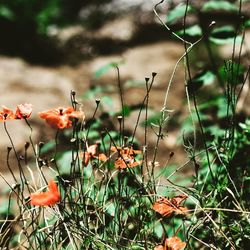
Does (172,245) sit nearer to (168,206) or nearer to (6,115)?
(168,206)

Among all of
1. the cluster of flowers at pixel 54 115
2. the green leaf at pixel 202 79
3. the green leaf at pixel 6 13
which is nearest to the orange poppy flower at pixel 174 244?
the cluster of flowers at pixel 54 115

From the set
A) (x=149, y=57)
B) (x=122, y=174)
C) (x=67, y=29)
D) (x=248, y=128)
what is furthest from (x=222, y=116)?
(x=67, y=29)

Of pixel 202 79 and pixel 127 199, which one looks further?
pixel 202 79

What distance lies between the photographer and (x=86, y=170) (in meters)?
1.54

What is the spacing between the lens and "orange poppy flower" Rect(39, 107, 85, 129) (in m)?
1.01

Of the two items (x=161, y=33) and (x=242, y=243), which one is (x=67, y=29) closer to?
(x=161, y=33)

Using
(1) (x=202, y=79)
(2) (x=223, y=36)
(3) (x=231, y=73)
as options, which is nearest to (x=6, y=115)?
(3) (x=231, y=73)

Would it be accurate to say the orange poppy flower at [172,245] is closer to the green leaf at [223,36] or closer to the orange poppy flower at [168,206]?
the orange poppy flower at [168,206]

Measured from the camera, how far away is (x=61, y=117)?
3.38ft

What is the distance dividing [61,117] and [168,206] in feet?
1.11

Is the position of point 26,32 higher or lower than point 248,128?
higher

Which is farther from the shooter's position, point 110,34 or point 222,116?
point 110,34

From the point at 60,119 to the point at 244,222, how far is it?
0.59 meters

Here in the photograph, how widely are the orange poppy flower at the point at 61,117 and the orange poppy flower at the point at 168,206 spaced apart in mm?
285
